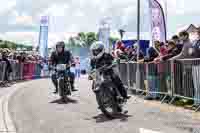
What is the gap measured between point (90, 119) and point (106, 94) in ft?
2.35

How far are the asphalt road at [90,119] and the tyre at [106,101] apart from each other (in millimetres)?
217

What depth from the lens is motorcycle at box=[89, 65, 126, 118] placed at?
1053 cm

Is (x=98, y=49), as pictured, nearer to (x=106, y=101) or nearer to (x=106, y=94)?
(x=106, y=94)

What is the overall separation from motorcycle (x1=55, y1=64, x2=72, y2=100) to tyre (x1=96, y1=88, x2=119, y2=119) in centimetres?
388

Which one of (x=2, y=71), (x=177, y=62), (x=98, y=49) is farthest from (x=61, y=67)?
(x=2, y=71)

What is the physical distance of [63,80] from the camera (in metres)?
14.4

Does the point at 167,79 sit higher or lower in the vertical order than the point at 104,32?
lower

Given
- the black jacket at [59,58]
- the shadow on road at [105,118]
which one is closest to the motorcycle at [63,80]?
the black jacket at [59,58]

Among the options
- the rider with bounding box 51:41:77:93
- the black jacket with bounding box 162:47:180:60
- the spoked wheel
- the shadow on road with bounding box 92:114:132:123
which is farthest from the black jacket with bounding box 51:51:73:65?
the spoked wheel

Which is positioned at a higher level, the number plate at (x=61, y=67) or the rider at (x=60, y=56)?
the rider at (x=60, y=56)

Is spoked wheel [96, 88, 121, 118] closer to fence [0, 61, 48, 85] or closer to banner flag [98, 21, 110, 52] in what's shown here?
fence [0, 61, 48, 85]

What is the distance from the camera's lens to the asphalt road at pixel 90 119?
30.2 ft

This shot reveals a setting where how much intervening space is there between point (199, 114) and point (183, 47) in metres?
2.31

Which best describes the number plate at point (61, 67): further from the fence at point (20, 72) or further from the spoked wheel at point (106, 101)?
the fence at point (20, 72)
